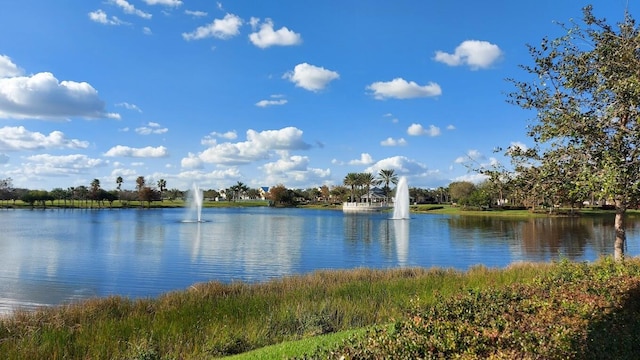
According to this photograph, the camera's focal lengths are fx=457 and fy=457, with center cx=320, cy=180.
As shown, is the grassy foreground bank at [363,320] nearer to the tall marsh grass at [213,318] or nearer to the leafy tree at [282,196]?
the tall marsh grass at [213,318]

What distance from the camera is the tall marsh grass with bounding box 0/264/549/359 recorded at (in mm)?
9305

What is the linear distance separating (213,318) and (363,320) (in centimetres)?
377

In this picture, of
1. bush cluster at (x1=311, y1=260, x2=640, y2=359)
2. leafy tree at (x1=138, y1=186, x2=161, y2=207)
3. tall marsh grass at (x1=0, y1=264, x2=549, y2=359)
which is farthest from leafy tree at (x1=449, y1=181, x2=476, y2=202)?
bush cluster at (x1=311, y1=260, x2=640, y2=359)

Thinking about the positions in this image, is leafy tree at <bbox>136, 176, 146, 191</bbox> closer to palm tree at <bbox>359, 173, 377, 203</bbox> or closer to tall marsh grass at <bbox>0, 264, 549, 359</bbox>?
palm tree at <bbox>359, 173, 377, 203</bbox>

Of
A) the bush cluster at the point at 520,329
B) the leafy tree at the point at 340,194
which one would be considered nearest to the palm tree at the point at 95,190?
the leafy tree at the point at 340,194

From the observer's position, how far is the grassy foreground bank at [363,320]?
190 inches

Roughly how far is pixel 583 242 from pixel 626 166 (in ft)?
114

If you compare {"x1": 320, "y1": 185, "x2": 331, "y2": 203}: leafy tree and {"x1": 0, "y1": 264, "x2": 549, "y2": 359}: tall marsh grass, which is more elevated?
{"x1": 320, "y1": 185, "x2": 331, "y2": 203}: leafy tree

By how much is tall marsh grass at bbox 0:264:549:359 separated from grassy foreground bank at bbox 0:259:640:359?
1.3 inches

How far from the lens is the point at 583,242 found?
39.2 meters

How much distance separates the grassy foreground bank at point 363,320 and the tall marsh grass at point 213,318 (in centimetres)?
3

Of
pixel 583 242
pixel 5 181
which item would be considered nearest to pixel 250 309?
pixel 583 242

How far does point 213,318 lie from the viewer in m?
11.5

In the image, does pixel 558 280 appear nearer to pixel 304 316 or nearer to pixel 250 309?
pixel 304 316
